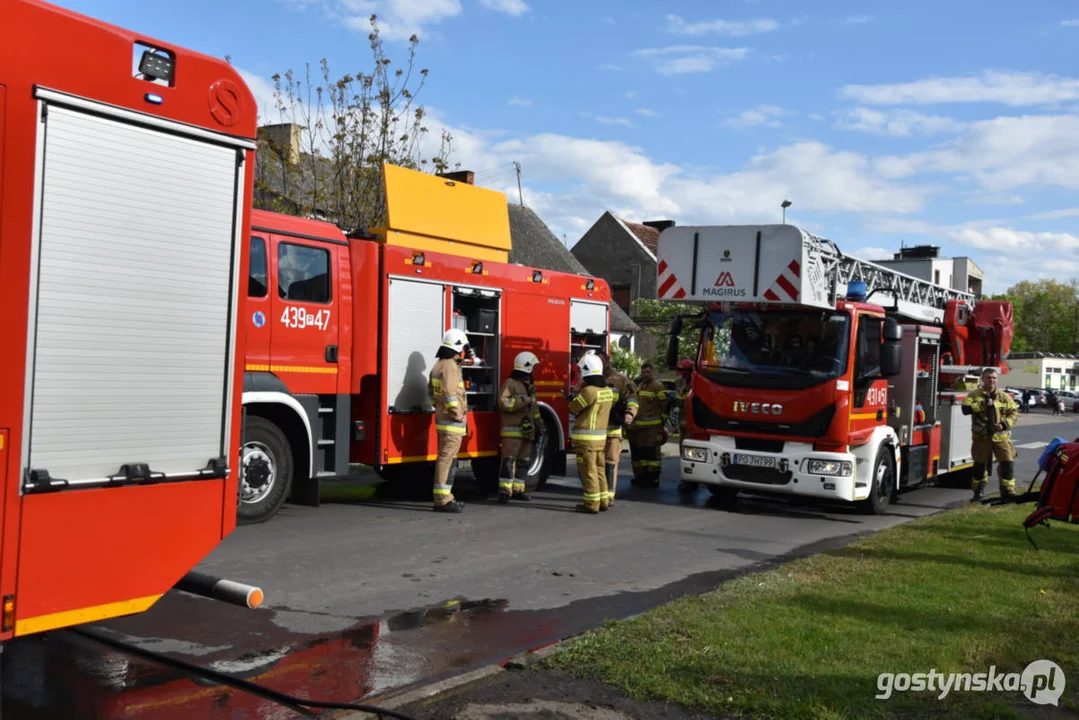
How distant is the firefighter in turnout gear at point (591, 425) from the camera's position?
11.2 metres

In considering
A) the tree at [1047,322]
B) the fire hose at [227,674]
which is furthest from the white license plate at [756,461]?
the tree at [1047,322]

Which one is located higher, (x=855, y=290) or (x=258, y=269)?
(x=855, y=290)

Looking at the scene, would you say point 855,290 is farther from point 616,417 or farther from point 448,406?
point 448,406

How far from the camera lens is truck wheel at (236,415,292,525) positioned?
9.19 m

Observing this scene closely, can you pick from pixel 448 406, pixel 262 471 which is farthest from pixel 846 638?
pixel 262 471

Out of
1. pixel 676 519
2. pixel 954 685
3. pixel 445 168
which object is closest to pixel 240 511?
pixel 676 519

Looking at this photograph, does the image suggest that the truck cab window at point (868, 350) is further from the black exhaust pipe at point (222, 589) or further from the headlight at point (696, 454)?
the black exhaust pipe at point (222, 589)

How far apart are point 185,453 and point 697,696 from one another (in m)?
2.62

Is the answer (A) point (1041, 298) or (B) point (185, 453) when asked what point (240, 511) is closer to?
(B) point (185, 453)

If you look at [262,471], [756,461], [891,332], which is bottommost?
[262,471]

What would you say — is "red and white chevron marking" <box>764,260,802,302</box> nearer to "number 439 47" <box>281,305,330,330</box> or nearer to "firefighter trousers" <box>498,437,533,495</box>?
"firefighter trousers" <box>498,437,533,495</box>

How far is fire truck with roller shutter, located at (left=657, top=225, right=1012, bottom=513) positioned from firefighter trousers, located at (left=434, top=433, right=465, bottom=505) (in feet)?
9.82

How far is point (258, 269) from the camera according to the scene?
30.7ft

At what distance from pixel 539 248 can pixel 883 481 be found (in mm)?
27510
